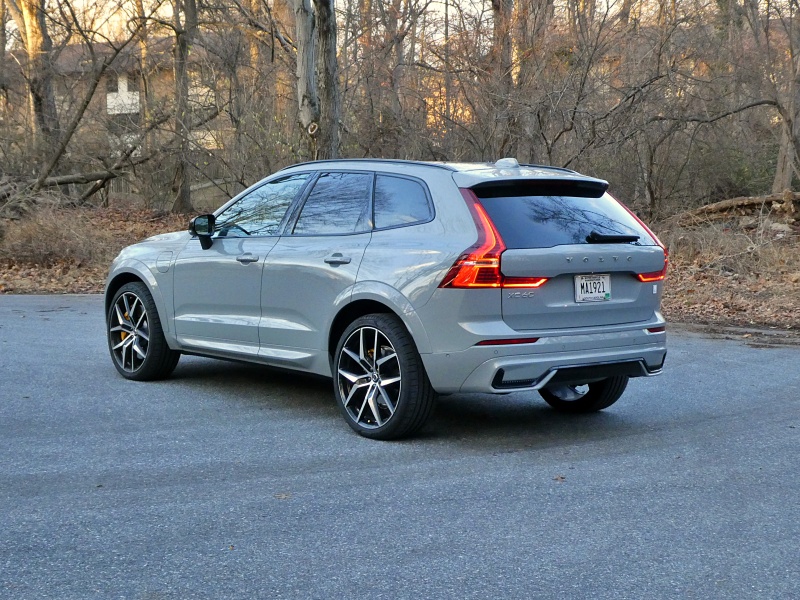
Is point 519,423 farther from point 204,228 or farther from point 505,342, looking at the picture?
point 204,228

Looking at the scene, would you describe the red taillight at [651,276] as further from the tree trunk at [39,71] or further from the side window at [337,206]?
the tree trunk at [39,71]

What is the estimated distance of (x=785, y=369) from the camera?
902cm

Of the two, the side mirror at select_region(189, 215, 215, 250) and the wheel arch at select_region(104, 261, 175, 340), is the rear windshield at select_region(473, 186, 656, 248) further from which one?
the wheel arch at select_region(104, 261, 175, 340)

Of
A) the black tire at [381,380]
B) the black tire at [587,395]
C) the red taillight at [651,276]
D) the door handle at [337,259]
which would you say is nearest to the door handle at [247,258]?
the door handle at [337,259]

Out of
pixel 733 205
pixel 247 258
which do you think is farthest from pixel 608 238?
pixel 733 205

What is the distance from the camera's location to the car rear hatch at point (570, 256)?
19.1 feet

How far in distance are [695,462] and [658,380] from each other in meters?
2.83

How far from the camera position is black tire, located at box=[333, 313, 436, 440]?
6012mm

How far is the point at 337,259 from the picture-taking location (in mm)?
6523

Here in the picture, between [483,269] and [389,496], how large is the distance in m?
1.45

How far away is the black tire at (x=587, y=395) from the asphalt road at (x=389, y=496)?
0.16 metres

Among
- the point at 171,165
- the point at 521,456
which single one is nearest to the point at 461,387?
the point at 521,456

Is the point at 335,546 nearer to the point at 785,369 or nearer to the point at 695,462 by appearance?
the point at 695,462

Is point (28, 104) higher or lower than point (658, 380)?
higher
